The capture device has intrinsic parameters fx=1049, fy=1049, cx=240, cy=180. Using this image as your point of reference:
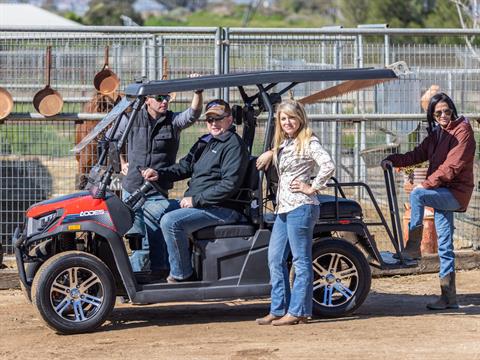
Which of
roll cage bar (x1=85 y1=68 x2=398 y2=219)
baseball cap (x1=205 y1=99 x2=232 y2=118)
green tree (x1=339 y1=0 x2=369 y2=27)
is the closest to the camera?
roll cage bar (x1=85 y1=68 x2=398 y2=219)

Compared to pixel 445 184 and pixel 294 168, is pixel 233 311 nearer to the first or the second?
pixel 294 168

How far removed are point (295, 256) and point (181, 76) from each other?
12.0 feet

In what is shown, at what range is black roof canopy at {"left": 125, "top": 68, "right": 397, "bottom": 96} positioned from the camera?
8.23 meters

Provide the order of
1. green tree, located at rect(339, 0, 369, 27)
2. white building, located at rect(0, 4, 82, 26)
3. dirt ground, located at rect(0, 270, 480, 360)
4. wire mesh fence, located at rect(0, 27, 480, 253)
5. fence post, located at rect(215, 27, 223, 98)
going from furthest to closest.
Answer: green tree, located at rect(339, 0, 369, 27), white building, located at rect(0, 4, 82, 26), wire mesh fence, located at rect(0, 27, 480, 253), fence post, located at rect(215, 27, 223, 98), dirt ground, located at rect(0, 270, 480, 360)

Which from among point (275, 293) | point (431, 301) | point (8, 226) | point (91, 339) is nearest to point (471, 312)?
point (431, 301)

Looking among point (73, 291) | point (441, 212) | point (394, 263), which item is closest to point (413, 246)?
point (394, 263)

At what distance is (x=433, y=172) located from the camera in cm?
909

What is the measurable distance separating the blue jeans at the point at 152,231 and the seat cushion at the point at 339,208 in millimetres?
1229

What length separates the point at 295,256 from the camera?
827 centimetres

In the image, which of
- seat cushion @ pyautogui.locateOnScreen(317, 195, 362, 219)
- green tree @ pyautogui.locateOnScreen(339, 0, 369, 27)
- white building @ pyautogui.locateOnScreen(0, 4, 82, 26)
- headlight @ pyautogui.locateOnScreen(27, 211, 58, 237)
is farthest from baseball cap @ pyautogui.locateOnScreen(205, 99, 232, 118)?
green tree @ pyautogui.locateOnScreen(339, 0, 369, 27)

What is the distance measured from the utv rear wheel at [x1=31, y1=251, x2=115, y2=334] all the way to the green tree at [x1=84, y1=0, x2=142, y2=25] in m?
44.1

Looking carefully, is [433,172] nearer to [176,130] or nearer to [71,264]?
[176,130]

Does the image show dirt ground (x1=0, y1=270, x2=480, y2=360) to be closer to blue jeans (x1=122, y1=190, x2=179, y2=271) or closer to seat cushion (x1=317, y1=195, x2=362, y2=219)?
blue jeans (x1=122, y1=190, x2=179, y2=271)

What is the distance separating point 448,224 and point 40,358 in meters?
3.75
